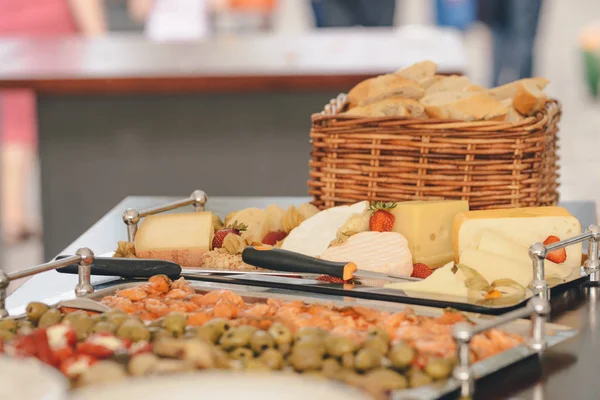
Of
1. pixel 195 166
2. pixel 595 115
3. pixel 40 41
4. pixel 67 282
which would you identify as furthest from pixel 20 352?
pixel 595 115

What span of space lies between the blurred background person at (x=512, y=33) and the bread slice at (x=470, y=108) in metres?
4.53

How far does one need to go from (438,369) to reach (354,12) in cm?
515

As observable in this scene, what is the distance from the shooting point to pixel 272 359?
104 cm

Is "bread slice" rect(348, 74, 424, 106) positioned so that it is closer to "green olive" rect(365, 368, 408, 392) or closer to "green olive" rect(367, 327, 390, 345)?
"green olive" rect(367, 327, 390, 345)

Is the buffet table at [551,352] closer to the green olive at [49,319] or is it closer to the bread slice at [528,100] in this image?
the green olive at [49,319]

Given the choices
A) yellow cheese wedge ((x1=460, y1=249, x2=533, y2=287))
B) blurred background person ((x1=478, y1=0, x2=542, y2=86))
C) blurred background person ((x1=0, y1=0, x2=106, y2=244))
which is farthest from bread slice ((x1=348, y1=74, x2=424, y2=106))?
blurred background person ((x1=478, y1=0, x2=542, y2=86))

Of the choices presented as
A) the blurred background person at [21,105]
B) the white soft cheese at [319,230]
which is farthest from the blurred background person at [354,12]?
the white soft cheese at [319,230]

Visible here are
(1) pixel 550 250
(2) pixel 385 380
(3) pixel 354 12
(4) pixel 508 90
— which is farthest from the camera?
(3) pixel 354 12

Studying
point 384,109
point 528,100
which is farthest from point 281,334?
point 528,100

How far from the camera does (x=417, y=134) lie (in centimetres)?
171

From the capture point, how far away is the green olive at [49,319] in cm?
120

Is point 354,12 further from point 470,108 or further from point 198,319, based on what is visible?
point 198,319

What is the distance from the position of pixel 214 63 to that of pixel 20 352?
2.72 m

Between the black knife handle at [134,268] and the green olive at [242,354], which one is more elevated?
the black knife handle at [134,268]
